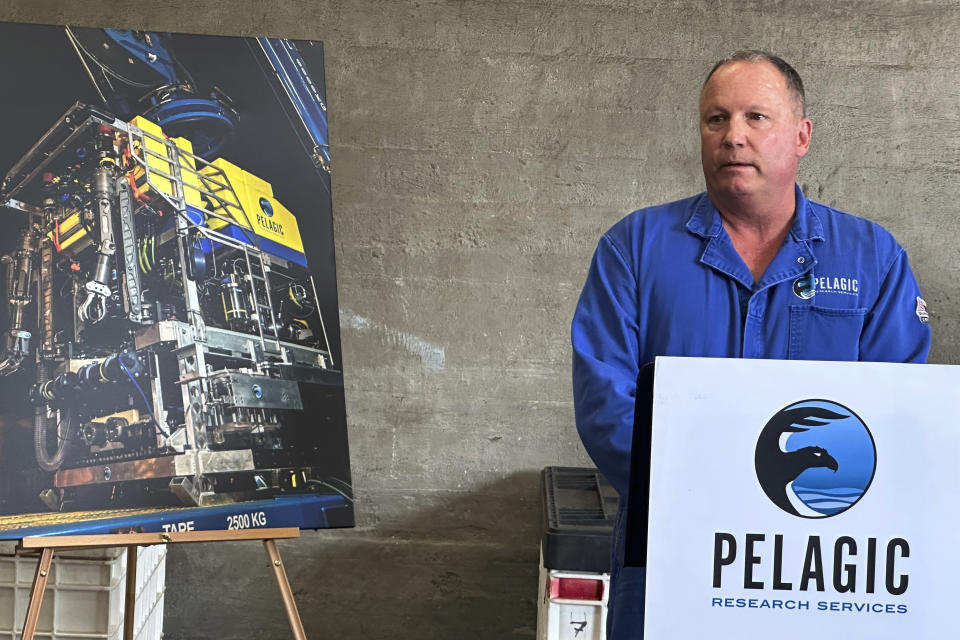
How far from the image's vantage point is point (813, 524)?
39.5 inches

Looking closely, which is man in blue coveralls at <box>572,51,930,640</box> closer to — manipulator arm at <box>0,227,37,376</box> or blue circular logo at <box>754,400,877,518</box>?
blue circular logo at <box>754,400,877,518</box>

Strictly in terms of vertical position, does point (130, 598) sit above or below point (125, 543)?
below

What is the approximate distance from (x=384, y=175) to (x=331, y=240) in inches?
35.2

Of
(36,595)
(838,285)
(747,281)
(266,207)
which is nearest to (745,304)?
(747,281)

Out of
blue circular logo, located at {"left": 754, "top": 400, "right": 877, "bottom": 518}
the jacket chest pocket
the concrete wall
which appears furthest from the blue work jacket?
the concrete wall

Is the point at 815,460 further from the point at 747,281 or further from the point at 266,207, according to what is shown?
the point at 266,207

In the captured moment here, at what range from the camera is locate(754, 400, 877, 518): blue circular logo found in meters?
1.00

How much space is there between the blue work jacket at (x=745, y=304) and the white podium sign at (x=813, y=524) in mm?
493

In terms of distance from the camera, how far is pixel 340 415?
2.28 metres

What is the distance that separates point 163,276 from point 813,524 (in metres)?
1.61

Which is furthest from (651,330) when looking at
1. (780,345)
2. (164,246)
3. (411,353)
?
(411,353)

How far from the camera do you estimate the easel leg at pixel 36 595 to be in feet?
6.05

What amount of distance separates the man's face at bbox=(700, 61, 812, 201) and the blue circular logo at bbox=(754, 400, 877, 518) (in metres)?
0.64

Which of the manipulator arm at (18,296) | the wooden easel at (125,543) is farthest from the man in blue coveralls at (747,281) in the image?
the manipulator arm at (18,296)
